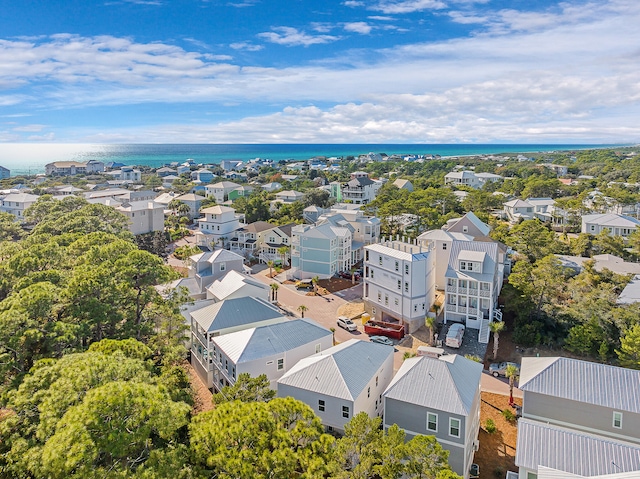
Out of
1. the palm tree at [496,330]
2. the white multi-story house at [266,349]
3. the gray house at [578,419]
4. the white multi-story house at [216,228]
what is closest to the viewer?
the gray house at [578,419]

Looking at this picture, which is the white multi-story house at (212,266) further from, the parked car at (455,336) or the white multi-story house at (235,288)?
the parked car at (455,336)

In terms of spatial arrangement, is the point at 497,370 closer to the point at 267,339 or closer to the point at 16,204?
the point at 267,339

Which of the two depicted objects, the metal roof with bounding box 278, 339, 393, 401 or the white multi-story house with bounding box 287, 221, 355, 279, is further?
the white multi-story house with bounding box 287, 221, 355, 279

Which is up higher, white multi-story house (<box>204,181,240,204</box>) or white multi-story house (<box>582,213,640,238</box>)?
white multi-story house (<box>204,181,240,204</box>)

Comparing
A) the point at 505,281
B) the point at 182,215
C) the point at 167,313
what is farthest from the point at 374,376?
the point at 182,215

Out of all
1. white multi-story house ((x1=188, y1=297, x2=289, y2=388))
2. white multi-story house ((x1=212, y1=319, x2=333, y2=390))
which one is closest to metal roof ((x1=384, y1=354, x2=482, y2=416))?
white multi-story house ((x1=212, y1=319, x2=333, y2=390))

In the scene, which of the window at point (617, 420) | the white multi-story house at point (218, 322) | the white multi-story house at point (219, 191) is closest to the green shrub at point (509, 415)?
the window at point (617, 420)

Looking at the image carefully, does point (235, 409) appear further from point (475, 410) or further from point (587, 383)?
point (587, 383)

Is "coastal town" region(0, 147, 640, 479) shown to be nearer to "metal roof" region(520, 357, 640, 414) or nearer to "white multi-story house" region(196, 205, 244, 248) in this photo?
"metal roof" region(520, 357, 640, 414)
